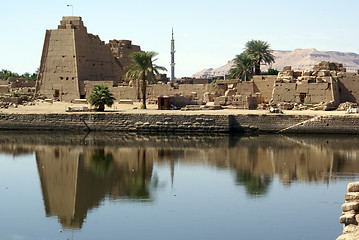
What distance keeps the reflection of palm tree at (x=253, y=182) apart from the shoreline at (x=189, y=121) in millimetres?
10251

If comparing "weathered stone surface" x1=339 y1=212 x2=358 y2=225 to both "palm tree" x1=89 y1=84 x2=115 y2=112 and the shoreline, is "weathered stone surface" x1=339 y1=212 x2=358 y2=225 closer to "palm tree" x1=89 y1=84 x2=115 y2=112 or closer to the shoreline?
the shoreline

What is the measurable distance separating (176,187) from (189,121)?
12891 millimetres

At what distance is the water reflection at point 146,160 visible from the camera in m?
15.7

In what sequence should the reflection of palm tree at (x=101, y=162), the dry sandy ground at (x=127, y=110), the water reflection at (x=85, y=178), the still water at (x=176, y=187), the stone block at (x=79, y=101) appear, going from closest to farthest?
the still water at (x=176, y=187) → the water reflection at (x=85, y=178) → the reflection of palm tree at (x=101, y=162) → the dry sandy ground at (x=127, y=110) → the stone block at (x=79, y=101)

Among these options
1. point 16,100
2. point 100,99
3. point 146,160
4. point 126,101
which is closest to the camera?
point 146,160

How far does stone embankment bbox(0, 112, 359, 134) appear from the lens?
27.8m

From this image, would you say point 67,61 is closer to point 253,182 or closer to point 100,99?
point 100,99

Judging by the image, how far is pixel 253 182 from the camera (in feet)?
55.7

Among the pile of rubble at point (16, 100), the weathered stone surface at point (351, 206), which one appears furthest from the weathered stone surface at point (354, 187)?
the pile of rubble at point (16, 100)

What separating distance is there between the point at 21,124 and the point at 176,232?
21268mm

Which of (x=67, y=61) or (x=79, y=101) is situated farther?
(x=67, y=61)

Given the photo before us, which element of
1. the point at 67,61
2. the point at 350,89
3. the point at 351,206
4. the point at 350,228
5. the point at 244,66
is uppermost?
the point at 67,61

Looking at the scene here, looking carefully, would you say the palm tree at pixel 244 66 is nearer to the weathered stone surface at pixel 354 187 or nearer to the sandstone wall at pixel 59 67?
the sandstone wall at pixel 59 67

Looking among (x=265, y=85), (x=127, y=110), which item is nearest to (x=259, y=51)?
(x=265, y=85)
